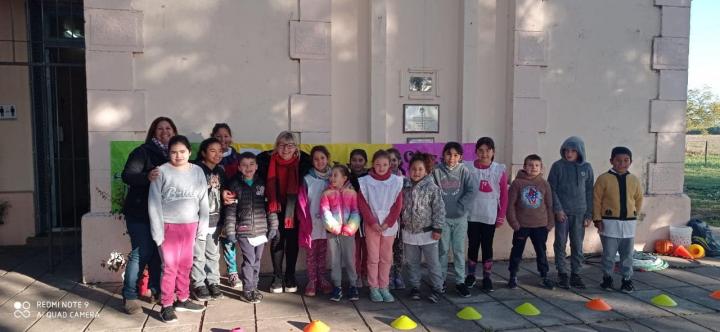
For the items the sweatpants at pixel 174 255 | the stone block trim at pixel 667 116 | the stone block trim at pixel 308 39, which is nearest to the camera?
the sweatpants at pixel 174 255

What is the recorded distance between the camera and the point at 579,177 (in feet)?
17.3

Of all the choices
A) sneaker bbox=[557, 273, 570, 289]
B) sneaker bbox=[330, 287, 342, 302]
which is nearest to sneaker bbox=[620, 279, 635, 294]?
sneaker bbox=[557, 273, 570, 289]

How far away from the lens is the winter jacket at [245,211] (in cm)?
473

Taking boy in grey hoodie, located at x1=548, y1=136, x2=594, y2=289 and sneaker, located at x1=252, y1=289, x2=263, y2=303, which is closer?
sneaker, located at x1=252, y1=289, x2=263, y2=303

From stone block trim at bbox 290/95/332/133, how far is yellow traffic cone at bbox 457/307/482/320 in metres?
2.52

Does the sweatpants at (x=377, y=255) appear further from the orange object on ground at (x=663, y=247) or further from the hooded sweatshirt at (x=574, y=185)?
the orange object on ground at (x=663, y=247)

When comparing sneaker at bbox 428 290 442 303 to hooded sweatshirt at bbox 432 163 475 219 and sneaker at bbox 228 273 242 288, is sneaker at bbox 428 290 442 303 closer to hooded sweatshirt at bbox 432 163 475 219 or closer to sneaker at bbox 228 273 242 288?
hooded sweatshirt at bbox 432 163 475 219

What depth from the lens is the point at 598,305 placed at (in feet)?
15.3

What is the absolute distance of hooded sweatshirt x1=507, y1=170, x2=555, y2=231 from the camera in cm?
513

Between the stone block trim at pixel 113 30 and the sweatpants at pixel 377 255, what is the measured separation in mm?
3148

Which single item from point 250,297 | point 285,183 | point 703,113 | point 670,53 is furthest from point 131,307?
point 703,113

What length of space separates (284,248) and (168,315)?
127cm

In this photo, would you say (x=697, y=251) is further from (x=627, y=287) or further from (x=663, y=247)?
(x=627, y=287)

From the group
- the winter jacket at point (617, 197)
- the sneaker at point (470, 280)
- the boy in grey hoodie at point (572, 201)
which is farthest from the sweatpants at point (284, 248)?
the winter jacket at point (617, 197)
